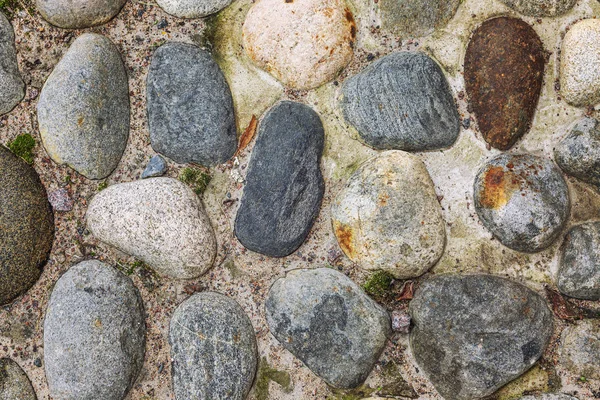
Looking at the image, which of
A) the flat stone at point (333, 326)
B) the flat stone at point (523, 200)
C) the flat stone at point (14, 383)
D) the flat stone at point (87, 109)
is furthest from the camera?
the flat stone at point (14, 383)

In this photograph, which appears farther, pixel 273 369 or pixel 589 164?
pixel 273 369

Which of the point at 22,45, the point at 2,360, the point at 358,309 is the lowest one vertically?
the point at 2,360

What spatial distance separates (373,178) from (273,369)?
1.26m

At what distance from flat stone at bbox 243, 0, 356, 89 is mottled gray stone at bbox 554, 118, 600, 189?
133 cm

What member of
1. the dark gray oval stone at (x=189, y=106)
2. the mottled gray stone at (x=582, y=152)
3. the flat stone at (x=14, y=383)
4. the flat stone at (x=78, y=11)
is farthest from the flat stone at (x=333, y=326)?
the flat stone at (x=78, y=11)

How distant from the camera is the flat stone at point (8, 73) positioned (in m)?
3.68

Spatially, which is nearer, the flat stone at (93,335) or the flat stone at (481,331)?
the flat stone at (481,331)

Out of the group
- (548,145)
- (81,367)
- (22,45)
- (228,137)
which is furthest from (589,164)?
(22,45)

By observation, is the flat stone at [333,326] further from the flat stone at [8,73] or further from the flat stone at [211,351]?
the flat stone at [8,73]

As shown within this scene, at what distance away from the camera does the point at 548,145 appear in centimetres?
351

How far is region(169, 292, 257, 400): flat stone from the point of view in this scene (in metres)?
3.46

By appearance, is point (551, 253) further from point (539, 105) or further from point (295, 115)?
point (295, 115)

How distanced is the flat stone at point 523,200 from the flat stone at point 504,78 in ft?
0.56

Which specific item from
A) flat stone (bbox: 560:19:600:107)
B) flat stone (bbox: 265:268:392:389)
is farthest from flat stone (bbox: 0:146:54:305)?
flat stone (bbox: 560:19:600:107)
